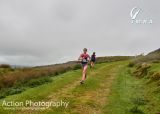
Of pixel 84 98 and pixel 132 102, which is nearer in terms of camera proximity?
pixel 84 98

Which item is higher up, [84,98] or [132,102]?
[84,98]

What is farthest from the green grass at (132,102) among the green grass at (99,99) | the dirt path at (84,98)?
the dirt path at (84,98)

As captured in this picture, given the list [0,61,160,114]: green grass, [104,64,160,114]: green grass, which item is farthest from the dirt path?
[104,64,160,114]: green grass

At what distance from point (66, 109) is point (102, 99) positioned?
384cm

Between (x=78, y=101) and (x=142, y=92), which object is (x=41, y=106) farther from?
(x=142, y=92)

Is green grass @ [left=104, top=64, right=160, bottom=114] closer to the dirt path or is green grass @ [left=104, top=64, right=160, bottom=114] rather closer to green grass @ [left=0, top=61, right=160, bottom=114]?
green grass @ [left=0, top=61, right=160, bottom=114]

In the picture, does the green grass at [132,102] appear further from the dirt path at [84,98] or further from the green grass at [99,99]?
the dirt path at [84,98]

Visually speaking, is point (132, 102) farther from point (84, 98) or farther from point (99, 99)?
point (84, 98)

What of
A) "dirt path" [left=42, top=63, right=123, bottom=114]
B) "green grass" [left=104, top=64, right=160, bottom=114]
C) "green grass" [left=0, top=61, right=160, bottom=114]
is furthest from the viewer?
"green grass" [left=104, top=64, right=160, bottom=114]

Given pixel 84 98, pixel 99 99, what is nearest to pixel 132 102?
pixel 99 99

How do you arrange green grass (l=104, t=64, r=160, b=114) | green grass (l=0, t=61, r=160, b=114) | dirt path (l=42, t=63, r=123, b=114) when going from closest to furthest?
dirt path (l=42, t=63, r=123, b=114)
green grass (l=0, t=61, r=160, b=114)
green grass (l=104, t=64, r=160, b=114)

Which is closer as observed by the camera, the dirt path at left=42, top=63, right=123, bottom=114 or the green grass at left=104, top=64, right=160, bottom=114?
the dirt path at left=42, top=63, right=123, bottom=114

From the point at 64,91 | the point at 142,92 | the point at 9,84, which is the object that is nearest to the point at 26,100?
the point at 64,91

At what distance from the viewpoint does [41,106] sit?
15.3m
